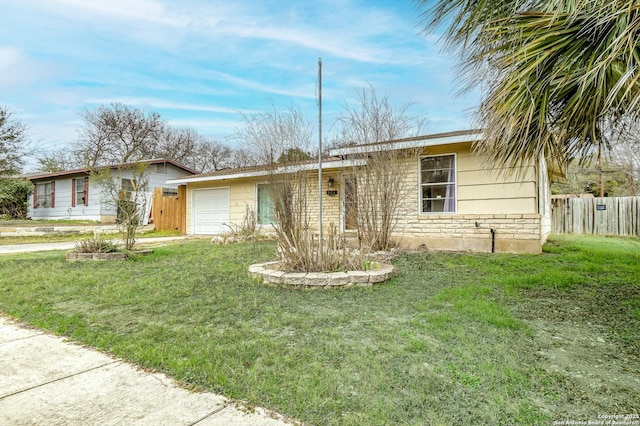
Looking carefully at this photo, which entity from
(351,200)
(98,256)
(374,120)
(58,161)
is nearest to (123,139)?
(58,161)

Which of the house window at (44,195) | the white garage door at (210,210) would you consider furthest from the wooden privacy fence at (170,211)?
the house window at (44,195)

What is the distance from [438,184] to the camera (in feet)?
28.2

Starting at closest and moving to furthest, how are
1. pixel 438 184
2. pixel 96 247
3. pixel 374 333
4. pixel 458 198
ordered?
1. pixel 374 333
2. pixel 96 247
3. pixel 458 198
4. pixel 438 184

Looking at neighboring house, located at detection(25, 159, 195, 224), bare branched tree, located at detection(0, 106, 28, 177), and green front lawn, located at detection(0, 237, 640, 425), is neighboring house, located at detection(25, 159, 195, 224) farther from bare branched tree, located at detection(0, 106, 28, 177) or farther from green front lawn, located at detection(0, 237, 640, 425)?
green front lawn, located at detection(0, 237, 640, 425)

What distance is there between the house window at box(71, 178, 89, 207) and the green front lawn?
14220 millimetres

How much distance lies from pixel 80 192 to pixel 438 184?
1836 cm

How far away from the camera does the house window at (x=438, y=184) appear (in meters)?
8.45

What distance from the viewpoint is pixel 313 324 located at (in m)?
3.12

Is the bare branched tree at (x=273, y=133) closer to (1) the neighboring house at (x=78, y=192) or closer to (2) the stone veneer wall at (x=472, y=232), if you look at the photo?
(2) the stone veneer wall at (x=472, y=232)

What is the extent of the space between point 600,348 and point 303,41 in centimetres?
815

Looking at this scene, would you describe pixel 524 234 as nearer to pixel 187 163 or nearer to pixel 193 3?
pixel 193 3

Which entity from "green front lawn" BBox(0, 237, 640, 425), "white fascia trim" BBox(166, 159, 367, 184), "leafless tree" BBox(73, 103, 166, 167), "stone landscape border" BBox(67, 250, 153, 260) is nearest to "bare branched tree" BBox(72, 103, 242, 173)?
"leafless tree" BBox(73, 103, 166, 167)

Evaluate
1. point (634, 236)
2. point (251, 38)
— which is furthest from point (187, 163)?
point (634, 236)

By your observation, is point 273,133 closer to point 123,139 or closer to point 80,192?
point 80,192
